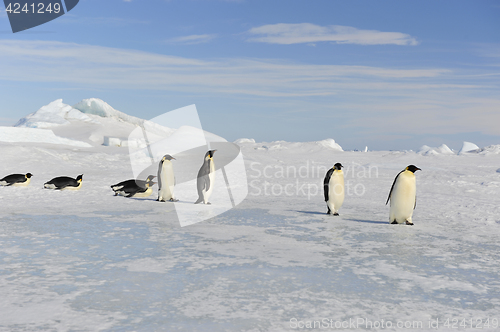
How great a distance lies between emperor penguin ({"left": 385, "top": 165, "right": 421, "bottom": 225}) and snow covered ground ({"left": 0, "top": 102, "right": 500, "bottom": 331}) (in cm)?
21

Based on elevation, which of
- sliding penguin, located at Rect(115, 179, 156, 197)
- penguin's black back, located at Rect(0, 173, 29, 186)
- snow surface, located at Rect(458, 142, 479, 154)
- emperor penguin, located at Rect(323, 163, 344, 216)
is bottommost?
snow surface, located at Rect(458, 142, 479, 154)

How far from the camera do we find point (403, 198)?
5938mm

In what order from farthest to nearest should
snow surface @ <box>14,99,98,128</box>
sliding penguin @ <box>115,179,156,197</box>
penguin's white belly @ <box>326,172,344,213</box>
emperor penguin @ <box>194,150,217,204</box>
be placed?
snow surface @ <box>14,99,98,128</box> → sliding penguin @ <box>115,179,156,197</box> → emperor penguin @ <box>194,150,217,204</box> → penguin's white belly @ <box>326,172,344,213</box>

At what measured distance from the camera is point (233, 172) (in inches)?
552

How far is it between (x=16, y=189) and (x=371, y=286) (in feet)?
25.8

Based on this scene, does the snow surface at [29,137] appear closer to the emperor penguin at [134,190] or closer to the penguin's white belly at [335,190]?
the emperor penguin at [134,190]

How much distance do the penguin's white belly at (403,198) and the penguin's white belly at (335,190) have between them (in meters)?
0.86

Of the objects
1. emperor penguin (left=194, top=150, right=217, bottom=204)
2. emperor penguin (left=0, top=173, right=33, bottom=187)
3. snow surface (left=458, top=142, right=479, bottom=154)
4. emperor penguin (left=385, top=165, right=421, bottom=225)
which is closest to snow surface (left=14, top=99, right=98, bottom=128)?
emperor penguin (left=0, top=173, right=33, bottom=187)

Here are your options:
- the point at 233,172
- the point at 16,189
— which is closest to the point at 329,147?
the point at 233,172

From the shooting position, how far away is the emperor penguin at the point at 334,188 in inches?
260

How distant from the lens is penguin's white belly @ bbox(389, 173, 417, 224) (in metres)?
5.93

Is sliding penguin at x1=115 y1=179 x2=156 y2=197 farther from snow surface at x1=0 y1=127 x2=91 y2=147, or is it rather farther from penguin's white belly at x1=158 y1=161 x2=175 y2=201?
snow surface at x1=0 y1=127 x2=91 y2=147

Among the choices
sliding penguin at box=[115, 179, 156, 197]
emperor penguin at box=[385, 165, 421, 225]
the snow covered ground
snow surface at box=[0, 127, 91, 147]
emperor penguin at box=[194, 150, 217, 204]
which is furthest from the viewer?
snow surface at box=[0, 127, 91, 147]

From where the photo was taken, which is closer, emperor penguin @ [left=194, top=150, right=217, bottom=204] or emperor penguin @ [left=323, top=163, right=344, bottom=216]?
emperor penguin @ [left=323, top=163, right=344, bottom=216]
